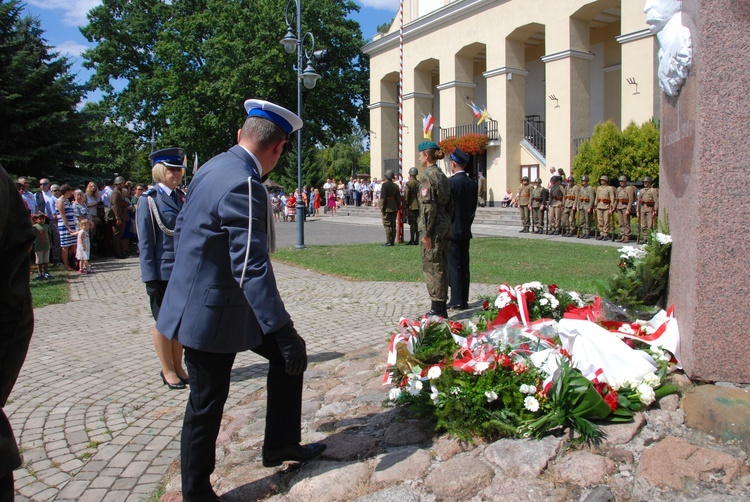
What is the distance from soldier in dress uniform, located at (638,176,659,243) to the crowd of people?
42.6 ft

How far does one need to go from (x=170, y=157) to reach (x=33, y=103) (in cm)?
1369

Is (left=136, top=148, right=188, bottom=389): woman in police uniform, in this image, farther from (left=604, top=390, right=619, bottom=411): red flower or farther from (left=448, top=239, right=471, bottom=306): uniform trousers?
(left=448, top=239, right=471, bottom=306): uniform trousers

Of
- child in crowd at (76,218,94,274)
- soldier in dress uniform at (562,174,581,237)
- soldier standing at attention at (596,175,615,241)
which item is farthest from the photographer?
soldier in dress uniform at (562,174,581,237)

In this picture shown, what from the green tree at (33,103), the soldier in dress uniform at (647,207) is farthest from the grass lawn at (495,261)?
the green tree at (33,103)

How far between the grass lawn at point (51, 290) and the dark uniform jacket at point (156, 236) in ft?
15.3

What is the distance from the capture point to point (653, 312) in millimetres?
4602

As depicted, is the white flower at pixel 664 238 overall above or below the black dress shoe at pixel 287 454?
above

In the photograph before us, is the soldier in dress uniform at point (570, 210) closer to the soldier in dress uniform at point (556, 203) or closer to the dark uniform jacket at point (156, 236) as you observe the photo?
the soldier in dress uniform at point (556, 203)

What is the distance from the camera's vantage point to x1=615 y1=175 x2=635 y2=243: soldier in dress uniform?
16.8 meters

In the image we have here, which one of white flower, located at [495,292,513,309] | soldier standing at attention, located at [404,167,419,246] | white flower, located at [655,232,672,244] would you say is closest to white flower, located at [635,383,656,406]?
white flower, located at [655,232,672,244]

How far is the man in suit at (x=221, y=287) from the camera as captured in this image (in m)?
2.75

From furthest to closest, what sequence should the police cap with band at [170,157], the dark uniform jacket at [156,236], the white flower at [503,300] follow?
the police cap with band at [170,157] → the dark uniform jacket at [156,236] → the white flower at [503,300]

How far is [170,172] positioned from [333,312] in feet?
11.2

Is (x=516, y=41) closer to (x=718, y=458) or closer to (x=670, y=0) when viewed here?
(x=670, y=0)
